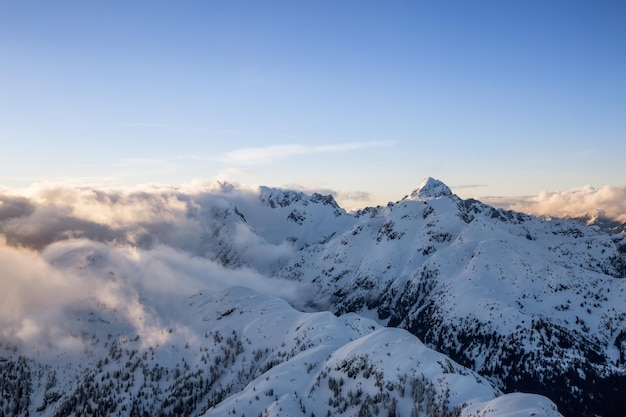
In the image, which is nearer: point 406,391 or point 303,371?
point 406,391

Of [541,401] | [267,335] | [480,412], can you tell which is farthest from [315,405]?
[267,335]

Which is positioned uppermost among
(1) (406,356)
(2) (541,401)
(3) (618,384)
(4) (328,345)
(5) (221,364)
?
(2) (541,401)

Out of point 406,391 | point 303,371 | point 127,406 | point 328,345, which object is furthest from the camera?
point 127,406

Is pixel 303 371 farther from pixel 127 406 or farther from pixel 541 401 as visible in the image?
pixel 127 406

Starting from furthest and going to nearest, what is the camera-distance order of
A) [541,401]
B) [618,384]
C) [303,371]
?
1. [618,384]
2. [303,371]
3. [541,401]

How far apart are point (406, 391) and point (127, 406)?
137m

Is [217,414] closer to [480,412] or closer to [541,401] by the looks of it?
[480,412]

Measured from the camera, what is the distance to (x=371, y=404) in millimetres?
92625

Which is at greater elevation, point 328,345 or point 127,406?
point 328,345

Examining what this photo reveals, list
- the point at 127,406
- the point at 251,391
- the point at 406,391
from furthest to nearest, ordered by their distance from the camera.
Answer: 1. the point at 127,406
2. the point at 251,391
3. the point at 406,391

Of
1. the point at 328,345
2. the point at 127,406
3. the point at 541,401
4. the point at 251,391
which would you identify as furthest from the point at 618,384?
the point at 127,406

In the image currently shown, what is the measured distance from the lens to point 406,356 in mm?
108500

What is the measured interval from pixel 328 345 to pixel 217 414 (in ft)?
155

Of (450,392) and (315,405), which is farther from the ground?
(450,392)
